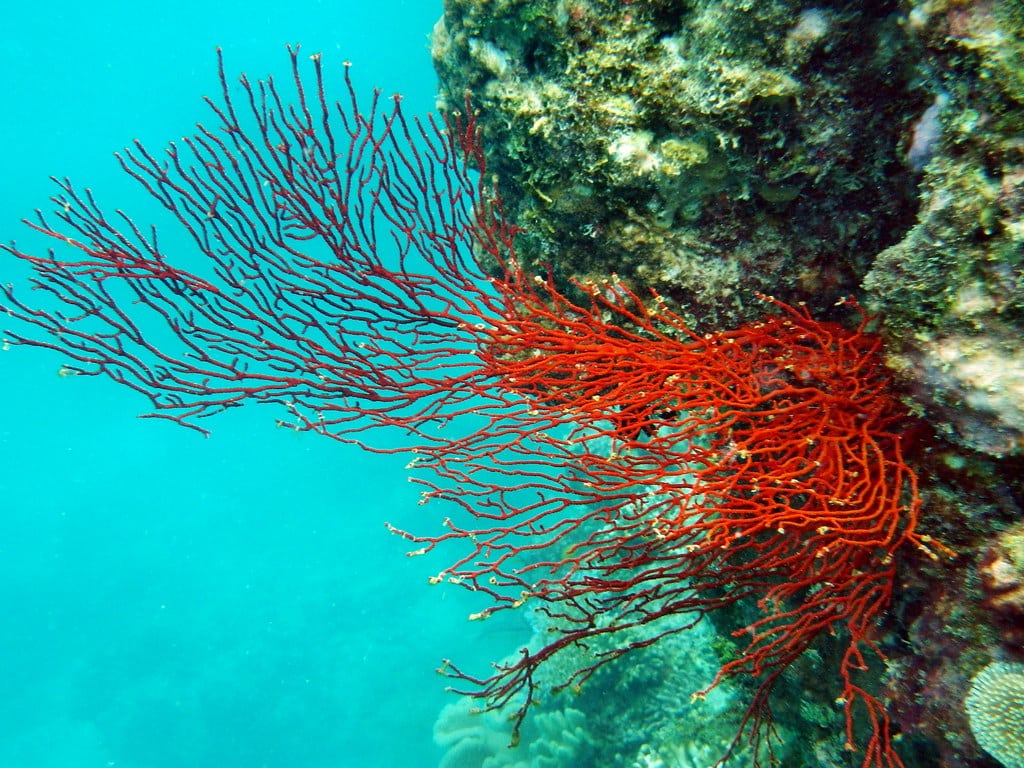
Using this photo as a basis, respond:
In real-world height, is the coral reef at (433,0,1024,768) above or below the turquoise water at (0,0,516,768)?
below

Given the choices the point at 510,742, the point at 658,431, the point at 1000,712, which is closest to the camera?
the point at 1000,712

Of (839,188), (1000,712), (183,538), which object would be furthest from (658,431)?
(183,538)

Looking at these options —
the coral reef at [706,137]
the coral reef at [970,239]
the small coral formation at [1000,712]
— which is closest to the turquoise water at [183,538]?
the coral reef at [706,137]

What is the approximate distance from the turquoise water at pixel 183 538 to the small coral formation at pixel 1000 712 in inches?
438

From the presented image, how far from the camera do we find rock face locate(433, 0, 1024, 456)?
2018 mm

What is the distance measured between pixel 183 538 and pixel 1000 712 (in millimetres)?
46941

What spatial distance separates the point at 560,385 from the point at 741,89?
70.3 inches

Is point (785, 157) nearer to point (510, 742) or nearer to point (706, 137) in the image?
point (706, 137)

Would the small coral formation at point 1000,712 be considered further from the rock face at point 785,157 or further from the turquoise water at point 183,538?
the turquoise water at point 183,538

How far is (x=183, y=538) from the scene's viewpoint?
1586 inches

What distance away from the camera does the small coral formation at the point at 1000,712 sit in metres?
1.91

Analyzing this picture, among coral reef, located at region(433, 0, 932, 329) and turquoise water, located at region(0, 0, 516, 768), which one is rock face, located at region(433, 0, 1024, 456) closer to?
coral reef, located at region(433, 0, 932, 329)

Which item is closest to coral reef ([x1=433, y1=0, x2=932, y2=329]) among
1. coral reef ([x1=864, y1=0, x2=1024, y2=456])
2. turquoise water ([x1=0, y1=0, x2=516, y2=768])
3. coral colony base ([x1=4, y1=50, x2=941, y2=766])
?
coral colony base ([x1=4, y1=50, x2=941, y2=766])

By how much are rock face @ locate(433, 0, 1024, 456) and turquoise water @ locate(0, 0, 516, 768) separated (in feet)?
26.5
